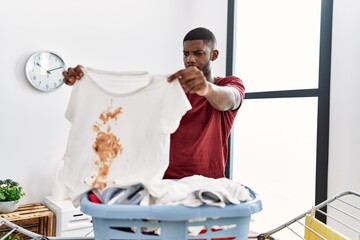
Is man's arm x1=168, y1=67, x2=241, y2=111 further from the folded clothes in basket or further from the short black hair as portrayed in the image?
the short black hair

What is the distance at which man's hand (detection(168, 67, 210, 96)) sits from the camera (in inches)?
32.4

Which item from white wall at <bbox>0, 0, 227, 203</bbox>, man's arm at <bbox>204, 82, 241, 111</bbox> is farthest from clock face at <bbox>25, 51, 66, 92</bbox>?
man's arm at <bbox>204, 82, 241, 111</bbox>

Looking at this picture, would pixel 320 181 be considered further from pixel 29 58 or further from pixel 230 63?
pixel 29 58

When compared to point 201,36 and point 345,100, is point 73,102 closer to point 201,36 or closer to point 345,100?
point 201,36

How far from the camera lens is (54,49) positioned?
2596mm

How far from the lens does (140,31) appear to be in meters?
3.04

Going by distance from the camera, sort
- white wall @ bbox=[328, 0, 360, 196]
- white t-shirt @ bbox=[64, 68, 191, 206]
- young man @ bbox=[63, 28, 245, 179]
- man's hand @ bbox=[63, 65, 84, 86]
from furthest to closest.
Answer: white wall @ bbox=[328, 0, 360, 196], young man @ bbox=[63, 28, 245, 179], man's hand @ bbox=[63, 65, 84, 86], white t-shirt @ bbox=[64, 68, 191, 206]

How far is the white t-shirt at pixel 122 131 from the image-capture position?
84 centimetres

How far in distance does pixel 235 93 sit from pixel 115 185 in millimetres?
490

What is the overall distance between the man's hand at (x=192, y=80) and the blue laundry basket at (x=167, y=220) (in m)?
0.30

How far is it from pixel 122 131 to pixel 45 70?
6.33 feet

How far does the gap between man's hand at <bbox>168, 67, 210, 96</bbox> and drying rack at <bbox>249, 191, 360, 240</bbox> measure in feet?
2.19

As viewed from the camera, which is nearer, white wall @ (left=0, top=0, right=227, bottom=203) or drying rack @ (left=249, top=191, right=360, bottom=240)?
drying rack @ (left=249, top=191, right=360, bottom=240)

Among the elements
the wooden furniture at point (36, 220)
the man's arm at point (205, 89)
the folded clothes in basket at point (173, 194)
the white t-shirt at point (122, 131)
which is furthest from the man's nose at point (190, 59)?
the wooden furniture at point (36, 220)
